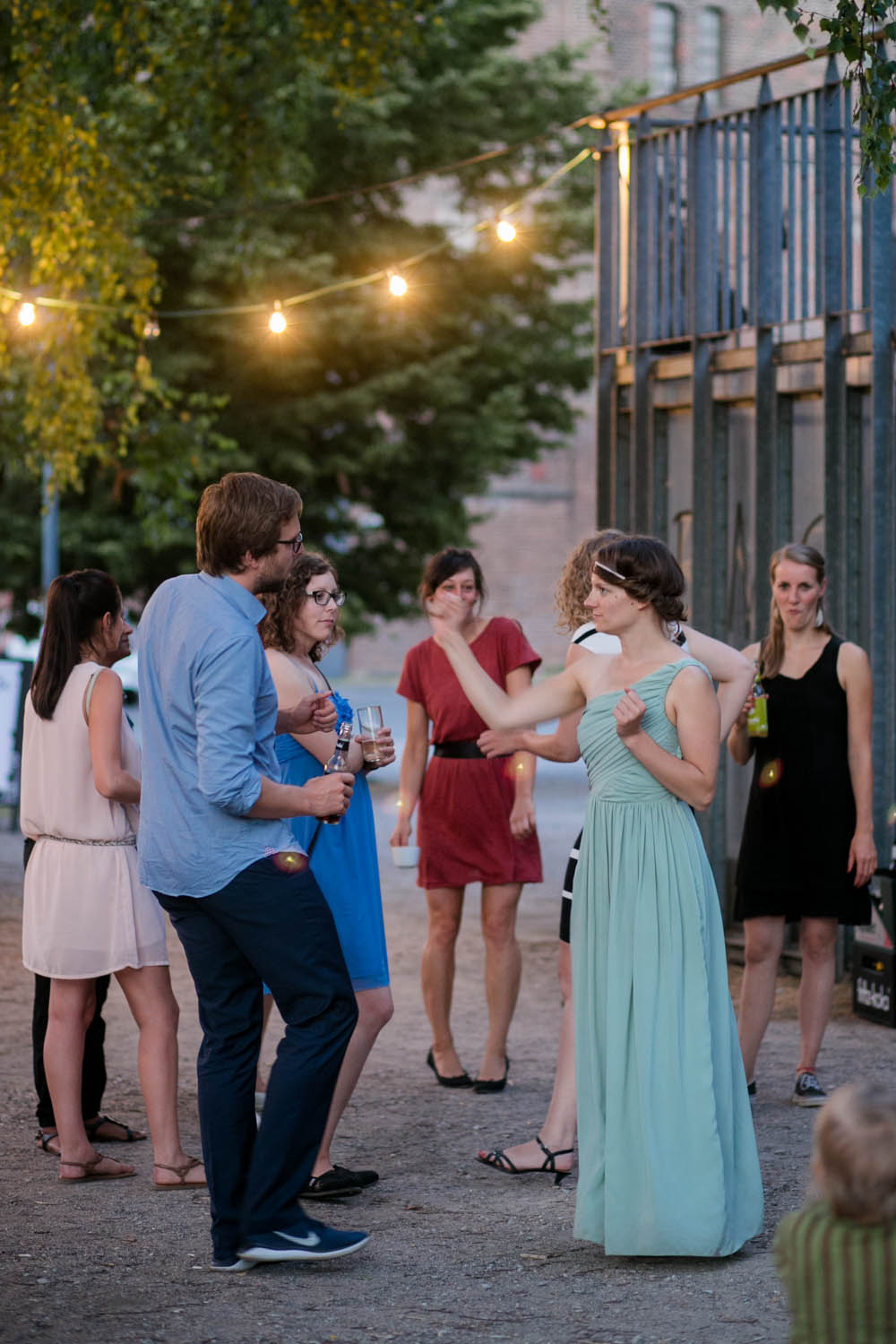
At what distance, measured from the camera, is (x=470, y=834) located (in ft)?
23.2

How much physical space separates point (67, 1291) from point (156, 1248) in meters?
0.39

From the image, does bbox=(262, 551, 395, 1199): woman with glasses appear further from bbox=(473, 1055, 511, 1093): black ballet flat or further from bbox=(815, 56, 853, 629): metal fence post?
bbox=(815, 56, 853, 629): metal fence post

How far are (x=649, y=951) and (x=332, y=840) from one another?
46.8 inches

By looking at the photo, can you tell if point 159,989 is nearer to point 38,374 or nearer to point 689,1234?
point 689,1234

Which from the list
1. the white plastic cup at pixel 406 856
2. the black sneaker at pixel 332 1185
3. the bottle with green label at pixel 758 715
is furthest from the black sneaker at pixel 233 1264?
the bottle with green label at pixel 758 715

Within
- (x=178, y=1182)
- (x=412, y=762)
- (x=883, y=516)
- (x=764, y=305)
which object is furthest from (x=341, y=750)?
(x=764, y=305)

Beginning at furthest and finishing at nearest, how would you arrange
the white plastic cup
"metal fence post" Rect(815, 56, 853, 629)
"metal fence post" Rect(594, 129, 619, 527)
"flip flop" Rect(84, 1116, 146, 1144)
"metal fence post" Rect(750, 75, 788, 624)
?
1. "metal fence post" Rect(594, 129, 619, 527)
2. "metal fence post" Rect(750, 75, 788, 624)
3. "metal fence post" Rect(815, 56, 853, 629)
4. the white plastic cup
5. "flip flop" Rect(84, 1116, 146, 1144)

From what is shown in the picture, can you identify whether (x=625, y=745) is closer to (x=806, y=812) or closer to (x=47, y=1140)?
(x=806, y=812)

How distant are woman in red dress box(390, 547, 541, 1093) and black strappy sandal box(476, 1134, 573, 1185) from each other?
3.85ft

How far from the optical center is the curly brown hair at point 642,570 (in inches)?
192

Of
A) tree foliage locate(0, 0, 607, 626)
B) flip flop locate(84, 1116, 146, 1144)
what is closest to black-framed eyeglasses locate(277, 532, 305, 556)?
flip flop locate(84, 1116, 146, 1144)

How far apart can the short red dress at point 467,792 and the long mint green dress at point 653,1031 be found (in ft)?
6.93

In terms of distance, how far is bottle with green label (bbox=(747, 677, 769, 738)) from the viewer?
670cm

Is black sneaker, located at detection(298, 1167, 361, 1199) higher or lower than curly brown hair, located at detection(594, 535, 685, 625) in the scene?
lower
